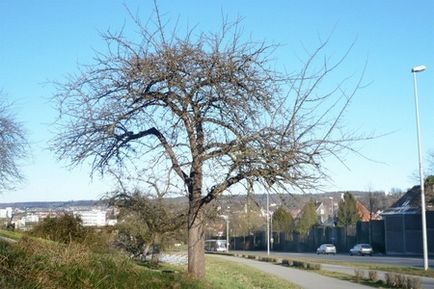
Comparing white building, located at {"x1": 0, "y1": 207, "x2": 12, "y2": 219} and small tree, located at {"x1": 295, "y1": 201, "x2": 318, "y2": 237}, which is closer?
white building, located at {"x1": 0, "y1": 207, "x2": 12, "y2": 219}

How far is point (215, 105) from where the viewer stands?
12039 millimetres

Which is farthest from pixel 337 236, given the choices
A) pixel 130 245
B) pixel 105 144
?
pixel 105 144

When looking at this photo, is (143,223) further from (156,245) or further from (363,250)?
(363,250)

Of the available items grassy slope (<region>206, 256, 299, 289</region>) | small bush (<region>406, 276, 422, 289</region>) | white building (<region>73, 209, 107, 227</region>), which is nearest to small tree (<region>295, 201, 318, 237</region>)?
white building (<region>73, 209, 107, 227</region>)

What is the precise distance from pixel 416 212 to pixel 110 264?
188 ft

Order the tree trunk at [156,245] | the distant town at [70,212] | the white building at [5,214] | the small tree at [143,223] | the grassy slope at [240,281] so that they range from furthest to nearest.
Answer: the white building at [5,214]
the tree trunk at [156,245]
the small tree at [143,223]
the distant town at [70,212]
the grassy slope at [240,281]

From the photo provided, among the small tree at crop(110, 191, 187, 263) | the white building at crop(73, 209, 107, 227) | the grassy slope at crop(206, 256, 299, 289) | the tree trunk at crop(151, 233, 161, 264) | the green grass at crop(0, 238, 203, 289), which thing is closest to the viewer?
the green grass at crop(0, 238, 203, 289)

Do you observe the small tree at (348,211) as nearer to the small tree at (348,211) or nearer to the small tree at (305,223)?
the small tree at (348,211)

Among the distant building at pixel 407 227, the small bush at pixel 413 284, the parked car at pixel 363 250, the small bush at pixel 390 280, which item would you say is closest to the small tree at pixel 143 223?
the small bush at pixel 390 280

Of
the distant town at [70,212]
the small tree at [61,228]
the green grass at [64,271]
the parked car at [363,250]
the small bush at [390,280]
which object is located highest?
the distant town at [70,212]

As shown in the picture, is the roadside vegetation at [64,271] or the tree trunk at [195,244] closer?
the roadside vegetation at [64,271]

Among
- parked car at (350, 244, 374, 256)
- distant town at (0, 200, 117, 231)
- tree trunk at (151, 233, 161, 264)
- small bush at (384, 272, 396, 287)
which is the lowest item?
parked car at (350, 244, 374, 256)

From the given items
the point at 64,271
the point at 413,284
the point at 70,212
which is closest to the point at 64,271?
the point at 64,271

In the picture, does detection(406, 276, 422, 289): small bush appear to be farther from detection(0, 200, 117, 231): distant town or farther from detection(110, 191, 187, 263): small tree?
detection(0, 200, 117, 231): distant town
